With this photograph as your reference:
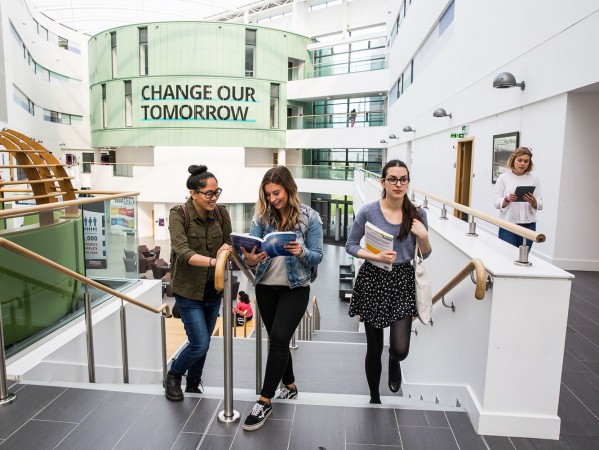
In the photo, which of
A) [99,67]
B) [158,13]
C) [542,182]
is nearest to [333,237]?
[99,67]

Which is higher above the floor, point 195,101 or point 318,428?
point 195,101

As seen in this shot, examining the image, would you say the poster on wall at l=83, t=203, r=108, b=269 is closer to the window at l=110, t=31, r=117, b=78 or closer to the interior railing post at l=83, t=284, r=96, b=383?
the interior railing post at l=83, t=284, r=96, b=383

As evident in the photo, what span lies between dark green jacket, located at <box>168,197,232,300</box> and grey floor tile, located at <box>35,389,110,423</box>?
0.88 meters

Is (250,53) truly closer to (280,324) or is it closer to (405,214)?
(405,214)

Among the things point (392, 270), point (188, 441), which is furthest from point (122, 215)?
point (392, 270)

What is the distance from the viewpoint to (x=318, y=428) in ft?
9.18

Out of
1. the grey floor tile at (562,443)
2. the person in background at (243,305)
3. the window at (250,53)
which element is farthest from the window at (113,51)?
the grey floor tile at (562,443)

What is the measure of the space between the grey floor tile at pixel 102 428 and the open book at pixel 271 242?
1306 mm

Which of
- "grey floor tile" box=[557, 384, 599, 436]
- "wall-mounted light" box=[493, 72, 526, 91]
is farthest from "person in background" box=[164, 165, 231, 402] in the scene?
"wall-mounted light" box=[493, 72, 526, 91]

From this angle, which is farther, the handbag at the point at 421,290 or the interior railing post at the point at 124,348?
the interior railing post at the point at 124,348

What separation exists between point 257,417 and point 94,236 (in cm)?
361

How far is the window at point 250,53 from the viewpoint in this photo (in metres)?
26.3

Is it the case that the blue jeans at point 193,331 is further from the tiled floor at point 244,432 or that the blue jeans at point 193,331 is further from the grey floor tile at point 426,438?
the grey floor tile at point 426,438

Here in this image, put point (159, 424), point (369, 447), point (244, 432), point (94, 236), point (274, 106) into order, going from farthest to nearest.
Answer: point (274, 106)
point (94, 236)
point (159, 424)
point (244, 432)
point (369, 447)
